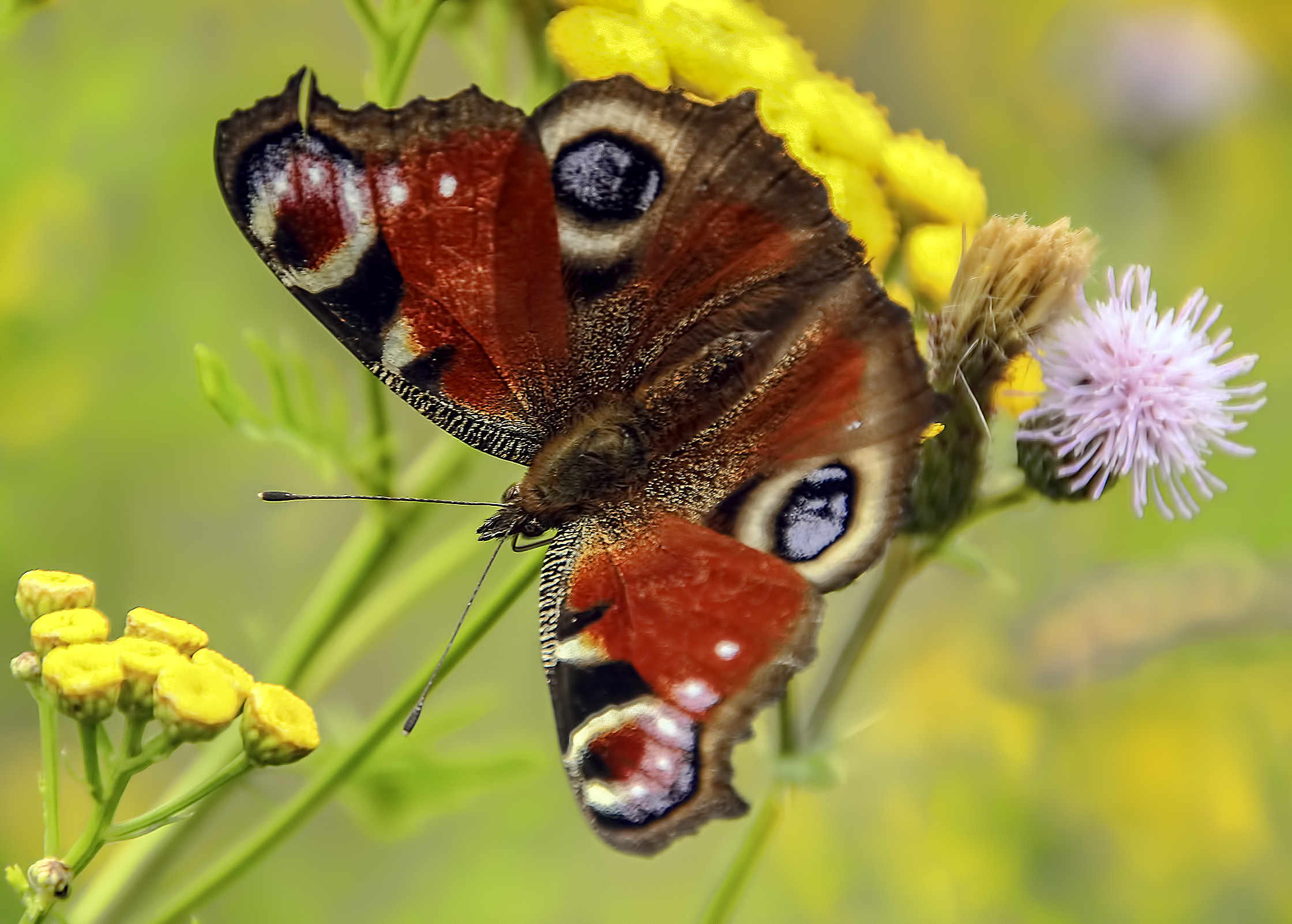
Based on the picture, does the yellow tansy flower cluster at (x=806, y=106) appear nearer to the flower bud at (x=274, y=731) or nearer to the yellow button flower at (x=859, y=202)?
the yellow button flower at (x=859, y=202)

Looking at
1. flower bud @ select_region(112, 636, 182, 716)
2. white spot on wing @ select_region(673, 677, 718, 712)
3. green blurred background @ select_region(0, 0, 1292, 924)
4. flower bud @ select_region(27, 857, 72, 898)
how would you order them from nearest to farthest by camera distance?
flower bud @ select_region(27, 857, 72, 898), flower bud @ select_region(112, 636, 182, 716), white spot on wing @ select_region(673, 677, 718, 712), green blurred background @ select_region(0, 0, 1292, 924)

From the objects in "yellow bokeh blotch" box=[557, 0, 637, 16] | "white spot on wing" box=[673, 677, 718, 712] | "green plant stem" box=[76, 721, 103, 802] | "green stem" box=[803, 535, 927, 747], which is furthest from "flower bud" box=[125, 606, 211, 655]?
"yellow bokeh blotch" box=[557, 0, 637, 16]

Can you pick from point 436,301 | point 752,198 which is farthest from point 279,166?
point 752,198

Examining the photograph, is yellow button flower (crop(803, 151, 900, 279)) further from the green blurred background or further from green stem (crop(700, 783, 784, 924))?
green stem (crop(700, 783, 784, 924))

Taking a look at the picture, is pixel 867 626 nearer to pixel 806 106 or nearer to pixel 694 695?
pixel 694 695

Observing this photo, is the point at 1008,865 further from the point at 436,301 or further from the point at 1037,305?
the point at 436,301

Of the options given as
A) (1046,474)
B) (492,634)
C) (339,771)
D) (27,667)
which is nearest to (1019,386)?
(1046,474)

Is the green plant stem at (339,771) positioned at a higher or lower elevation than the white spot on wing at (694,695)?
lower

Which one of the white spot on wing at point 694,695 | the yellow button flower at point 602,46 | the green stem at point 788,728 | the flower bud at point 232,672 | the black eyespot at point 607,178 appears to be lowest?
the flower bud at point 232,672

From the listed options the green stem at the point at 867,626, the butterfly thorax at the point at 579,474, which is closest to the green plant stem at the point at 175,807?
the butterfly thorax at the point at 579,474
